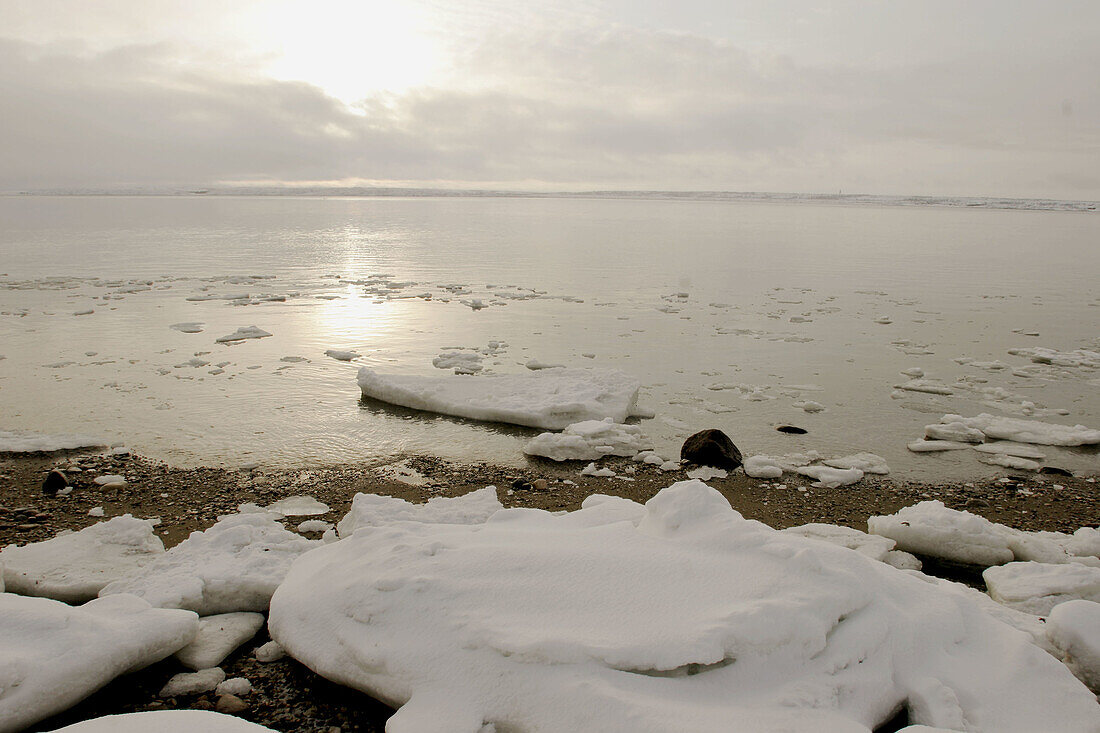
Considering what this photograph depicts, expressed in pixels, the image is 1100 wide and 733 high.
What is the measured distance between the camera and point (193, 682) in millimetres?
3246

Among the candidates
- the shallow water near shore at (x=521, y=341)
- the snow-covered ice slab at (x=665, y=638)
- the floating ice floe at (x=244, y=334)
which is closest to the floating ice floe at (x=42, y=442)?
the shallow water near shore at (x=521, y=341)

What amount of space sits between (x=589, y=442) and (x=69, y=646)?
167 inches

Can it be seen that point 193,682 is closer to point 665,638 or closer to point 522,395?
point 665,638

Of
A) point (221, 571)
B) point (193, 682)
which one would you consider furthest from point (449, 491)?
point (193, 682)

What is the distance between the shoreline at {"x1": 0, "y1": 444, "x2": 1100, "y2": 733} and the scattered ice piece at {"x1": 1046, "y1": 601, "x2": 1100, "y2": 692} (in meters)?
1.08

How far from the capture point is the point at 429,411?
7.58 meters

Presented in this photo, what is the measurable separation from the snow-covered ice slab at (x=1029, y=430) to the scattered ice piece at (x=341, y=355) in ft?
23.7

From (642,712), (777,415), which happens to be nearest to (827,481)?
(777,415)

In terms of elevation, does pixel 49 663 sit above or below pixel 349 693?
above

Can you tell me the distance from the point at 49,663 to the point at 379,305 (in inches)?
452


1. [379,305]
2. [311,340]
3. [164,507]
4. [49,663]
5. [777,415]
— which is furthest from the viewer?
[379,305]

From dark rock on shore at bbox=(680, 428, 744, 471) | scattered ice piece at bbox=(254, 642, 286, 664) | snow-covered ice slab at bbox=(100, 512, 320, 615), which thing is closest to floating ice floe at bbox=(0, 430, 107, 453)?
snow-covered ice slab at bbox=(100, 512, 320, 615)

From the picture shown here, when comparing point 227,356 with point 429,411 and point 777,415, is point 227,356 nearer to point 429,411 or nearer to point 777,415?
point 429,411

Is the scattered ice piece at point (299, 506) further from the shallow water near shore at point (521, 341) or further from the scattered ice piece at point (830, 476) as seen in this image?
the scattered ice piece at point (830, 476)
